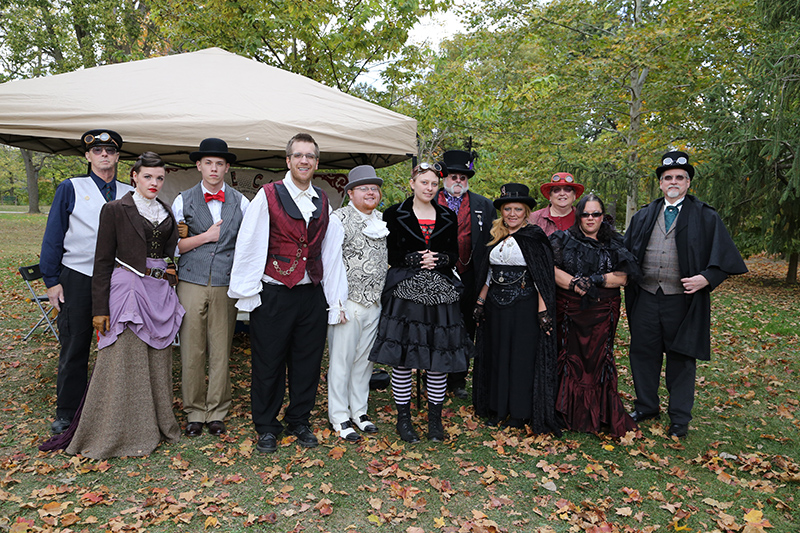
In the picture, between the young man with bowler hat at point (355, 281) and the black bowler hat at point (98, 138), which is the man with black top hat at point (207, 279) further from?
the young man with bowler hat at point (355, 281)

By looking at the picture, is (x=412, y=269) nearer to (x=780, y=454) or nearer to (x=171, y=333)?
(x=171, y=333)

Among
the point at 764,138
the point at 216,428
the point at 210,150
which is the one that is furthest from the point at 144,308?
the point at 764,138

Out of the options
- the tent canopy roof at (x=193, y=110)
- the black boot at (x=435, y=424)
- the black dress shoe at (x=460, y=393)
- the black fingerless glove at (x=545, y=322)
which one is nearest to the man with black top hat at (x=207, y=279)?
the tent canopy roof at (x=193, y=110)

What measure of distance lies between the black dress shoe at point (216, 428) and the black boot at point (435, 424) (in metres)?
1.52

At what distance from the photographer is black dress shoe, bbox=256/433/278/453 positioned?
3562 millimetres

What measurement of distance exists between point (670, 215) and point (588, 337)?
116 cm

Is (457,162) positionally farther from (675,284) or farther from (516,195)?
(675,284)

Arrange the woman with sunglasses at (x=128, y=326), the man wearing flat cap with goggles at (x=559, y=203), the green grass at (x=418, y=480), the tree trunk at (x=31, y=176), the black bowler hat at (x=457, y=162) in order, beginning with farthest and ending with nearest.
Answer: the tree trunk at (x=31, y=176)
the black bowler hat at (x=457, y=162)
the man wearing flat cap with goggles at (x=559, y=203)
the woman with sunglasses at (x=128, y=326)
the green grass at (x=418, y=480)

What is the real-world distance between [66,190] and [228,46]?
15.7 ft

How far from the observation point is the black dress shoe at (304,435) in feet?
12.1

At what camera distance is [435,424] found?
3.91m

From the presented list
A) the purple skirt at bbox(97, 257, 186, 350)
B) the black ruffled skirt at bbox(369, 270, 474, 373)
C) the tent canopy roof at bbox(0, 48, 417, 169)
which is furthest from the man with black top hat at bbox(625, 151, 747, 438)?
the purple skirt at bbox(97, 257, 186, 350)

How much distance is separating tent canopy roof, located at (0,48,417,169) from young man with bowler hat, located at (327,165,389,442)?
109cm

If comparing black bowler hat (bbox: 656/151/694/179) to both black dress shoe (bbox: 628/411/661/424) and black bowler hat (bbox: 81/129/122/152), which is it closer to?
black dress shoe (bbox: 628/411/661/424)
